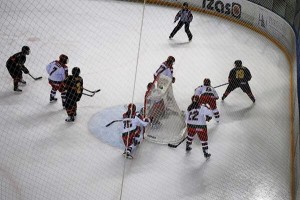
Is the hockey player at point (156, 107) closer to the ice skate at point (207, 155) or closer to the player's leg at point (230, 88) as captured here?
the ice skate at point (207, 155)

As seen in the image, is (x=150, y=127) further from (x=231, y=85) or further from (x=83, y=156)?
(x=231, y=85)

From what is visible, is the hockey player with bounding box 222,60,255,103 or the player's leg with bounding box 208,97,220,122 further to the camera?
the hockey player with bounding box 222,60,255,103

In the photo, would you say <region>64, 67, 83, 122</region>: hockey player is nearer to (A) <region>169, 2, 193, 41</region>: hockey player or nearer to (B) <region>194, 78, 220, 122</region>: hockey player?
(B) <region>194, 78, 220, 122</region>: hockey player

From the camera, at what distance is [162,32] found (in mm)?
10336

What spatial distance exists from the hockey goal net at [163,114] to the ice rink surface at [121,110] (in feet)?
0.71

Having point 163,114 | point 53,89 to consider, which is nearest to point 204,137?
point 163,114

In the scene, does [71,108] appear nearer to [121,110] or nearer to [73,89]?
[73,89]

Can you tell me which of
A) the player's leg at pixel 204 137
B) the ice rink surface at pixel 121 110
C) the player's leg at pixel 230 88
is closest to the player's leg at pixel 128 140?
the ice rink surface at pixel 121 110

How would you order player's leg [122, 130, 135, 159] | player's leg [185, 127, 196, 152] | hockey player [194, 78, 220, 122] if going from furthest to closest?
hockey player [194, 78, 220, 122] < player's leg [185, 127, 196, 152] < player's leg [122, 130, 135, 159]

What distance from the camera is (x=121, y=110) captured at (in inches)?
294

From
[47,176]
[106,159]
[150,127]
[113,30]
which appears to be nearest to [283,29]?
[113,30]

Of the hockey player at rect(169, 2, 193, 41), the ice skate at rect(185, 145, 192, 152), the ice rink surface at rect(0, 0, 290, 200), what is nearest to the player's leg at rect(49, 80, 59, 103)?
the ice rink surface at rect(0, 0, 290, 200)

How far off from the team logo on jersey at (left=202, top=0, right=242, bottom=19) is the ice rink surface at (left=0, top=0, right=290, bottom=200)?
0.25 metres

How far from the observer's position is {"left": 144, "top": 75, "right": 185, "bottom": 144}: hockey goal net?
686 centimetres
